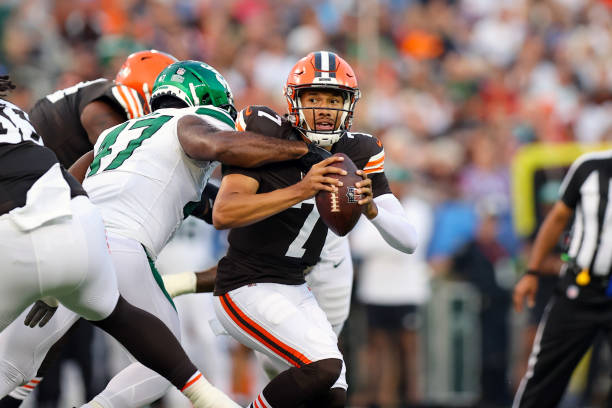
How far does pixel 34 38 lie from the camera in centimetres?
993

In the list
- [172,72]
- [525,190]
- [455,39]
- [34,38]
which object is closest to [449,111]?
[455,39]

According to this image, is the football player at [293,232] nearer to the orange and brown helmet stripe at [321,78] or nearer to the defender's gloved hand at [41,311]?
the orange and brown helmet stripe at [321,78]

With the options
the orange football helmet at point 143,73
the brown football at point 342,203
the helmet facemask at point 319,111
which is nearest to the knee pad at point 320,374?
the brown football at point 342,203

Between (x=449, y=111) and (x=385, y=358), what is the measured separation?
401 cm

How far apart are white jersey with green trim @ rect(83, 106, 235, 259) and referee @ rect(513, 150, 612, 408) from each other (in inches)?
98.4

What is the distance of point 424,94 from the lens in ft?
39.0

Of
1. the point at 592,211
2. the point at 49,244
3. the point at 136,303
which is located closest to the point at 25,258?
the point at 49,244

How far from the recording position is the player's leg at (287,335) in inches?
176

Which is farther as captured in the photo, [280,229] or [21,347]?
[280,229]

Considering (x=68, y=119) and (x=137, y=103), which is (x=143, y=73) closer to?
(x=137, y=103)

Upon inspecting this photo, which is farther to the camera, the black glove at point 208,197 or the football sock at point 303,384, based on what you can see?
the black glove at point 208,197

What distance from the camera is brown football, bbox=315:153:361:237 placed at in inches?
169

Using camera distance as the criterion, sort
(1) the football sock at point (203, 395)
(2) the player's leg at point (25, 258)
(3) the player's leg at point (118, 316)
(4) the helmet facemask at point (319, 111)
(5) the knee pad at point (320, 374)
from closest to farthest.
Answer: (2) the player's leg at point (25, 258)
(3) the player's leg at point (118, 316)
(1) the football sock at point (203, 395)
(5) the knee pad at point (320, 374)
(4) the helmet facemask at point (319, 111)

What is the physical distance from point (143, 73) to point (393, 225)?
172 cm
